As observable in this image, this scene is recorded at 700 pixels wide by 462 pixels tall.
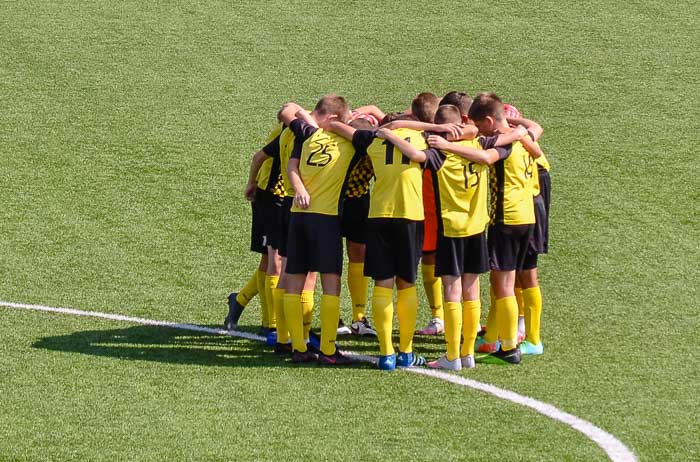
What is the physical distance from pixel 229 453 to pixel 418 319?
11.9 feet

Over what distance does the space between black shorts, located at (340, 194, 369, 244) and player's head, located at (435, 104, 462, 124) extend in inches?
36.4

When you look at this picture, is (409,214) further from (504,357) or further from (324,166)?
(504,357)

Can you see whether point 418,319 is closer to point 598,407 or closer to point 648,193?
point 598,407

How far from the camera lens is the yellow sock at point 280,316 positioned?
9773 millimetres

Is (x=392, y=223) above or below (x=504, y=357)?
above

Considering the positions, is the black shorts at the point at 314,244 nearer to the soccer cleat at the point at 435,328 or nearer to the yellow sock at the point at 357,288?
the yellow sock at the point at 357,288

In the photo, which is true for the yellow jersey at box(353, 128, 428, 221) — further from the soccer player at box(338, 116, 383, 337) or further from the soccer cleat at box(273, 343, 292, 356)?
the soccer cleat at box(273, 343, 292, 356)

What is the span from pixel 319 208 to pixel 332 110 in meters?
0.74

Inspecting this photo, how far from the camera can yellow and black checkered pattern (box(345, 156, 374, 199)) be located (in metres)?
9.77

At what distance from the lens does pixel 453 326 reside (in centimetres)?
938

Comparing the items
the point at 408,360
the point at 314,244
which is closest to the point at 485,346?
the point at 408,360

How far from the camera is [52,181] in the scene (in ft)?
48.6

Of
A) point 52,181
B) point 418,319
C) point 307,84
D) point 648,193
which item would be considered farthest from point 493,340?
point 307,84

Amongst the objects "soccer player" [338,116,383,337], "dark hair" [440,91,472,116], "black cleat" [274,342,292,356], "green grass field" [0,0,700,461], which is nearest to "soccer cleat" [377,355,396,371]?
"green grass field" [0,0,700,461]
